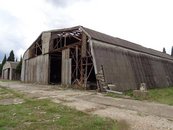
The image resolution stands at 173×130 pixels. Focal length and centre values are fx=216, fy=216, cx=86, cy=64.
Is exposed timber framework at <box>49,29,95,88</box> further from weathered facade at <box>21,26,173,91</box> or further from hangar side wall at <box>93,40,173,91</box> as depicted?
hangar side wall at <box>93,40,173,91</box>

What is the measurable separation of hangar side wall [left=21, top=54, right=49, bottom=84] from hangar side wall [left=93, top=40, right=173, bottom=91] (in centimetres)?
864

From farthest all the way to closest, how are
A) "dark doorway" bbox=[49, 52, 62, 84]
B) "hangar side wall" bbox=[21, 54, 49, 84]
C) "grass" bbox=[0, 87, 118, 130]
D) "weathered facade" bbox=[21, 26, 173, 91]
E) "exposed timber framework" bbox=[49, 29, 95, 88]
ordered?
"dark doorway" bbox=[49, 52, 62, 84] → "hangar side wall" bbox=[21, 54, 49, 84] → "exposed timber framework" bbox=[49, 29, 95, 88] → "weathered facade" bbox=[21, 26, 173, 91] → "grass" bbox=[0, 87, 118, 130]

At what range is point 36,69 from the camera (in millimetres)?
28438

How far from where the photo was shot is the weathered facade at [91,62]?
19070 millimetres

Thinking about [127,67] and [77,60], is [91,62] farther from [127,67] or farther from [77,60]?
[127,67]

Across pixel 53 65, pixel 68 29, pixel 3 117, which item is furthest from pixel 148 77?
pixel 3 117

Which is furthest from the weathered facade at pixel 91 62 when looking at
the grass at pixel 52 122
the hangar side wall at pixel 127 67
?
the grass at pixel 52 122

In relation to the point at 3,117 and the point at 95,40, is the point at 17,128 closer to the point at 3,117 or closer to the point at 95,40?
the point at 3,117

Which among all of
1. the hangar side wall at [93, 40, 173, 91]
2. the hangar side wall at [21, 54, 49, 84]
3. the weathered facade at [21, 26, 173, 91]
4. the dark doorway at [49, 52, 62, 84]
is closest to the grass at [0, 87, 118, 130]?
the weathered facade at [21, 26, 173, 91]


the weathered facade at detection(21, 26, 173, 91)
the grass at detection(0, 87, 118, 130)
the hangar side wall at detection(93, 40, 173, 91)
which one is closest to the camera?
the grass at detection(0, 87, 118, 130)

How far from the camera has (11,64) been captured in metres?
50.8

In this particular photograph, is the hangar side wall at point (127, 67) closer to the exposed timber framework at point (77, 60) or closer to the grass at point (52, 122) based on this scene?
the exposed timber framework at point (77, 60)

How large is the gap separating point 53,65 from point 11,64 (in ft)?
79.0

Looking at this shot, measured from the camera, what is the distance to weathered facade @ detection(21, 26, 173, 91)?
1907cm
